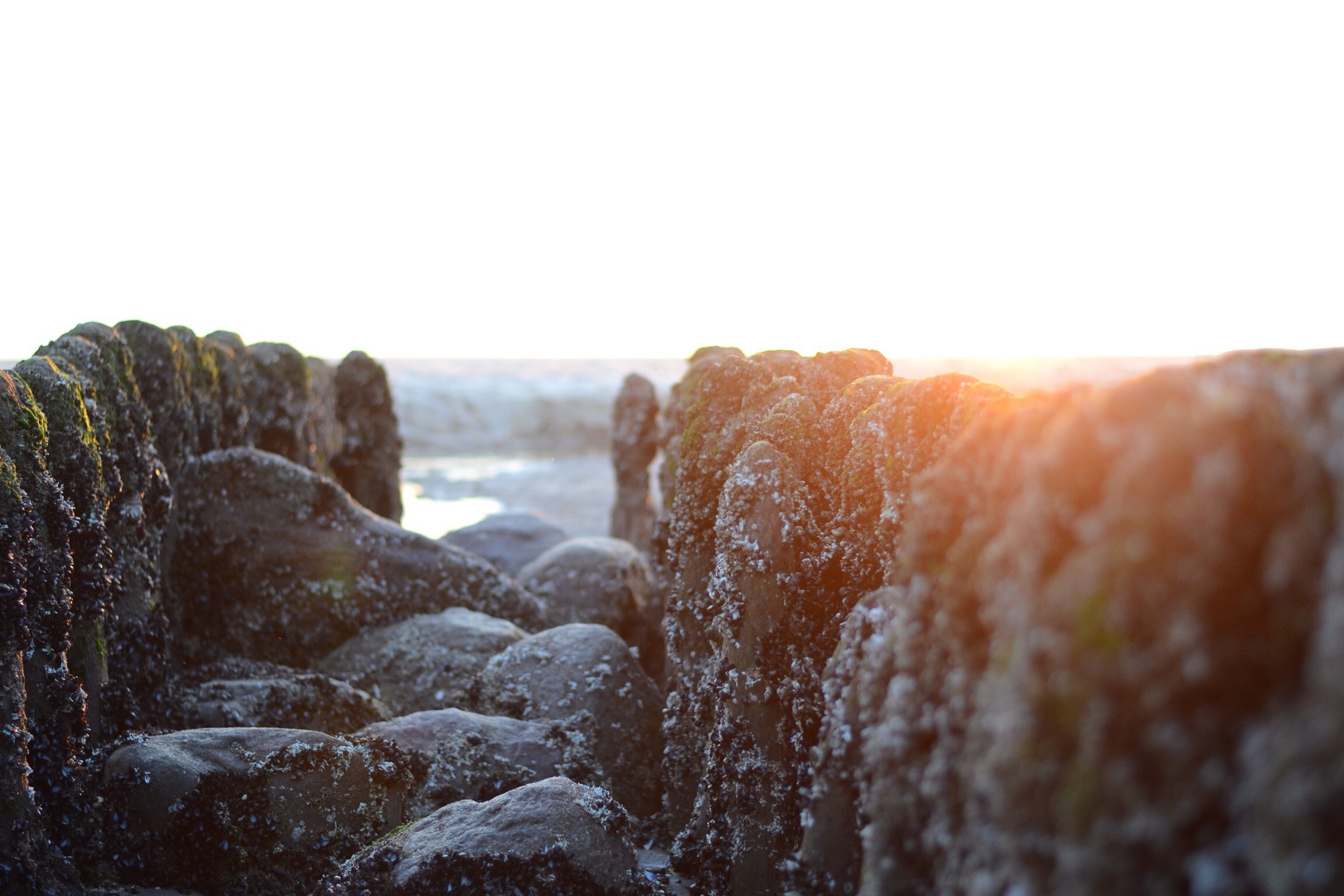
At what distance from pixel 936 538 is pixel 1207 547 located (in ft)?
3.47

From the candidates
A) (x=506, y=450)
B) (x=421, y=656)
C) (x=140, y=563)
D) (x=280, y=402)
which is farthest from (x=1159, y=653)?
(x=506, y=450)

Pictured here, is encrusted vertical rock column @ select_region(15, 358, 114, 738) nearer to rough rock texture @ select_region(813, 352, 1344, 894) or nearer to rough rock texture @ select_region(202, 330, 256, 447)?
rough rock texture @ select_region(202, 330, 256, 447)

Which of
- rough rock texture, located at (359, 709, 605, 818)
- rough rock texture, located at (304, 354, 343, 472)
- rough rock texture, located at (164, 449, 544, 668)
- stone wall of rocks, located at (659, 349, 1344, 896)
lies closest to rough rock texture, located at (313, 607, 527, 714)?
rough rock texture, located at (164, 449, 544, 668)

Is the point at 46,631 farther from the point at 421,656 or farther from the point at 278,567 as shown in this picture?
the point at 278,567

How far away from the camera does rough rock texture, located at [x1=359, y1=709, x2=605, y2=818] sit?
228 inches

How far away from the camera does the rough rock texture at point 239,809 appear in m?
5.13

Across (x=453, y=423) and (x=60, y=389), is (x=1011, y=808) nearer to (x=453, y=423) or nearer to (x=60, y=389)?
(x=60, y=389)

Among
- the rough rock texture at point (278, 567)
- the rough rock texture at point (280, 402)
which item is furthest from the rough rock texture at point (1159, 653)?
the rough rock texture at point (280, 402)

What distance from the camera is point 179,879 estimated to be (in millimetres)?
5125

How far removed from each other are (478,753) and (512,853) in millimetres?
1458

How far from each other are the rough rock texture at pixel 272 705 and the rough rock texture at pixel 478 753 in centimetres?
71

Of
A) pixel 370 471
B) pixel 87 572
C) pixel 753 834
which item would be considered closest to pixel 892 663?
pixel 753 834

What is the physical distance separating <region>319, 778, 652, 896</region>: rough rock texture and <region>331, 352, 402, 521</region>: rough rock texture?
32.9 ft

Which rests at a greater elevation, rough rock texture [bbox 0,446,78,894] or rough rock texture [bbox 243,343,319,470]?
rough rock texture [bbox 243,343,319,470]
